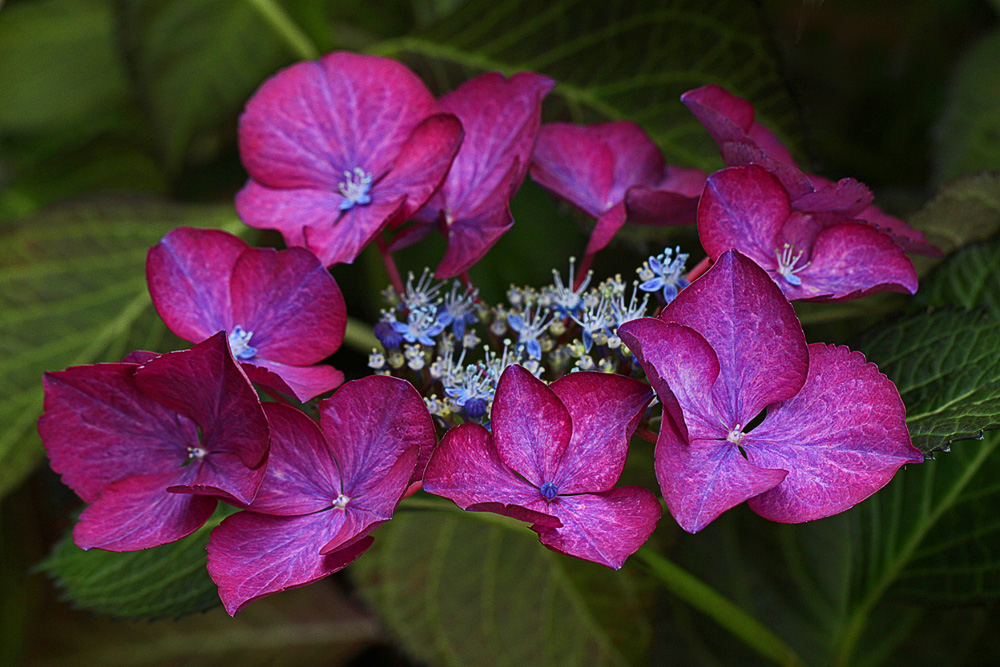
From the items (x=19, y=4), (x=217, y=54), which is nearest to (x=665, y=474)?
(x=217, y=54)

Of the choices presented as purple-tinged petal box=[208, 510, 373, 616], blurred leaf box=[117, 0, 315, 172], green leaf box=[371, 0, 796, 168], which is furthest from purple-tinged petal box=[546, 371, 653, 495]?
blurred leaf box=[117, 0, 315, 172]

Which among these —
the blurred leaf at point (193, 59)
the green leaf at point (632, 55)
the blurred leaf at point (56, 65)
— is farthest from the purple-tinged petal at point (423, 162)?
the blurred leaf at point (56, 65)

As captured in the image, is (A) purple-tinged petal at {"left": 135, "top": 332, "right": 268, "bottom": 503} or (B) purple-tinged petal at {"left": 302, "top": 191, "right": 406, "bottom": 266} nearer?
(A) purple-tinged petal at {"left": 135, "top": 332, "right": 268, "bottom": 503}

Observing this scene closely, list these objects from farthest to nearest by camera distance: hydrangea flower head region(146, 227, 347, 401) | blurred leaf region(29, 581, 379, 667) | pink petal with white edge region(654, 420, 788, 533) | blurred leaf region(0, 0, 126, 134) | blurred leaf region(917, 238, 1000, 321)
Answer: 1. blurred leaf region(0, 0, 126, 134)
2. blurred leaf region(29, 581, 379, 667)
3. blurred leaf region(917, 238, 1000, 321)
4. hydrangea flower head region(146, 227, 347, 401)
5. pink petal with white edge region(654, 420, 788, 533)

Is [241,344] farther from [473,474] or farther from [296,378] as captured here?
[473,474]

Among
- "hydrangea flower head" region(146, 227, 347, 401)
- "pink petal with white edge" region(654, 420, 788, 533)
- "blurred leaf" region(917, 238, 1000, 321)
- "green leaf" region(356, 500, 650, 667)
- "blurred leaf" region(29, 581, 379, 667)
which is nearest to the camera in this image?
"pink petal with white edge" region(654, 420, 788, 533)

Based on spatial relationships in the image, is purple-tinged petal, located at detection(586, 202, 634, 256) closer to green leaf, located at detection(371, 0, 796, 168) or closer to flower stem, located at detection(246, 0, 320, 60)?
green leaf, located at detection(371, 0, 796, 168)

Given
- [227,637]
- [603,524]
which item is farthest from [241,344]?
[227,637]
